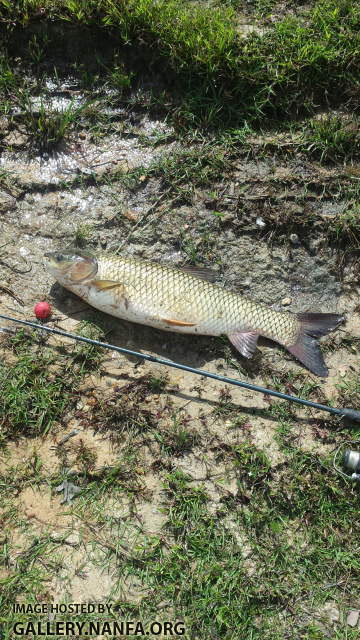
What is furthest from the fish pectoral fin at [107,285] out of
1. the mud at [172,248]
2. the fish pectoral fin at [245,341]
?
the fish pectoral fin at [245,341]

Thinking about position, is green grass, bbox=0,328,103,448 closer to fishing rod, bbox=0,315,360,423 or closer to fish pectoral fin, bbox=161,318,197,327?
fishing rod, bbox=0,315,360,423

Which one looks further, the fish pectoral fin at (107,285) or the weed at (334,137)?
the weed at (334,137)

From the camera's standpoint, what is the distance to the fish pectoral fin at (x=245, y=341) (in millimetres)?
3133

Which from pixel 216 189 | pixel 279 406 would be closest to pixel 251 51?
pixel 216 189

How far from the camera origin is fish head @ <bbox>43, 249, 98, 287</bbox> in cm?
302

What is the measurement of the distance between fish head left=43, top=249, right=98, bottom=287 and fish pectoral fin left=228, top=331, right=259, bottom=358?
45.2 inches

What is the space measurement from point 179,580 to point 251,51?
4.06 m

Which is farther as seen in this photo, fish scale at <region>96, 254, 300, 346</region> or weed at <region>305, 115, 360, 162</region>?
weed at <region>305, 115, 360, 162</region>

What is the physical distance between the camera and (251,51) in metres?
3.41

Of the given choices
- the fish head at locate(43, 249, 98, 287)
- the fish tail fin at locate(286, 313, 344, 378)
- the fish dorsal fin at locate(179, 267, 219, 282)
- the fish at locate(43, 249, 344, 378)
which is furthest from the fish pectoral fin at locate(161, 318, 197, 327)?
the fish tail fin at locate(286, 313, 344, 378)

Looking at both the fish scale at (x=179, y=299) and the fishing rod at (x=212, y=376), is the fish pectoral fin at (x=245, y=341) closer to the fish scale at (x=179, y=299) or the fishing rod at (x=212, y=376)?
the fish scale at (x=179, y=299)

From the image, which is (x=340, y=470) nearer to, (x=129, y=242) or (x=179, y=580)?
(x=179, y=580)

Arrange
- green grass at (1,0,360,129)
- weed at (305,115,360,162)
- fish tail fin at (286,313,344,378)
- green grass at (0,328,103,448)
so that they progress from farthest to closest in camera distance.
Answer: weed at (305,115,360,162) < green grass at (1,0,360,129) < fish tail fin at (286,313,344,378) < green grass at (0,328,103,448)

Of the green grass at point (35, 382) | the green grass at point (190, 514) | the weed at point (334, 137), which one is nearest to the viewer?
the green grass at point (190, 514)
